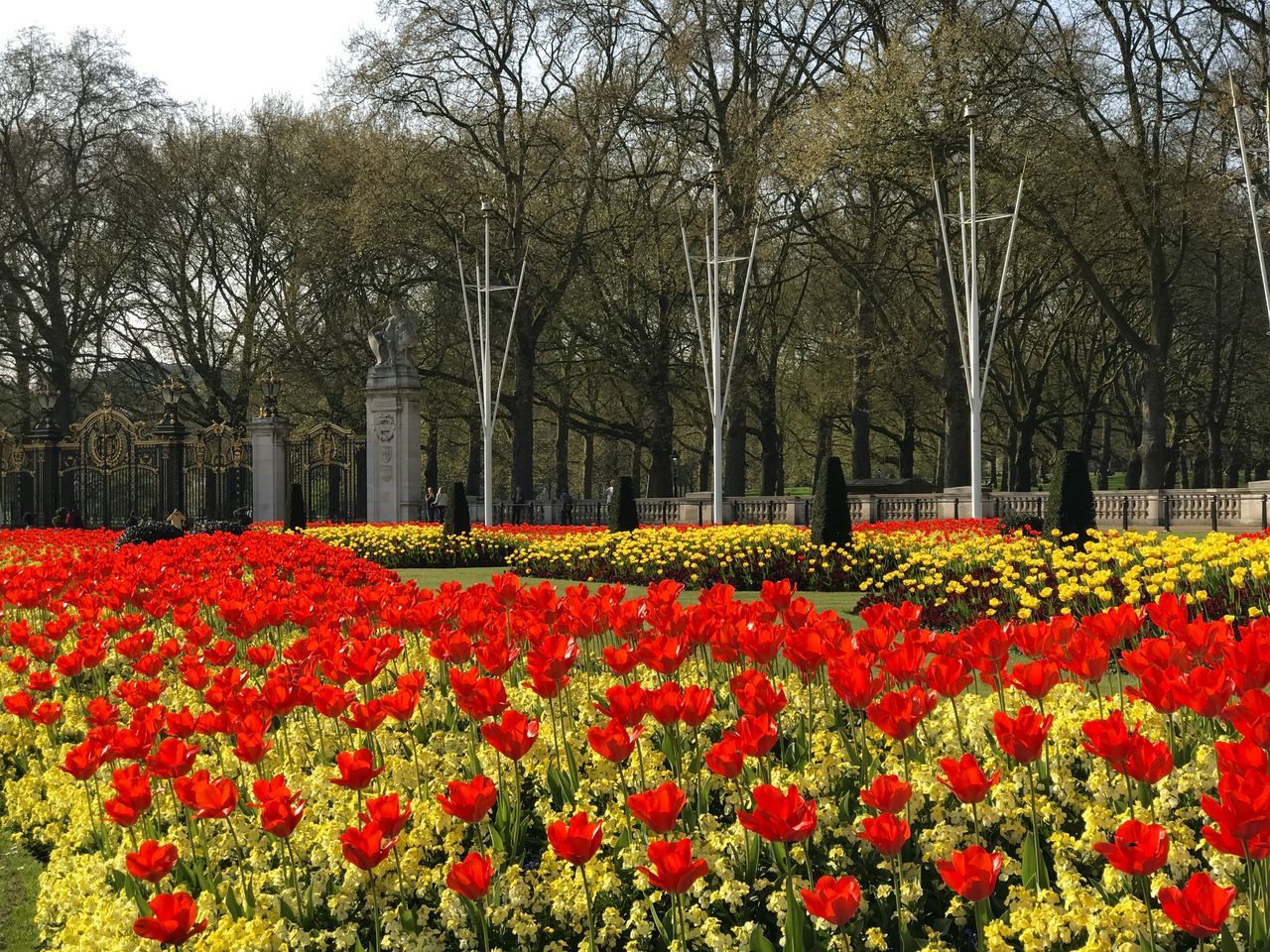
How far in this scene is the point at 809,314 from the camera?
40.8 m

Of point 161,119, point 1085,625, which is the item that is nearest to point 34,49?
point 161,119

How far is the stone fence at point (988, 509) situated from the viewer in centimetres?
2622

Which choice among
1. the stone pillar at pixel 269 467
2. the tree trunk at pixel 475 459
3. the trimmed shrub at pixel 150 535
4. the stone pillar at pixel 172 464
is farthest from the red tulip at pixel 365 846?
the tree trunk at pixel 475 459

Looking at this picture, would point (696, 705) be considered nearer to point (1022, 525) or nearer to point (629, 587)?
point (629, 587)

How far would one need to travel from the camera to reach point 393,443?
100 ft

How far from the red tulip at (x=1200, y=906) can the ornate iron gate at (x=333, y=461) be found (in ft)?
97.8

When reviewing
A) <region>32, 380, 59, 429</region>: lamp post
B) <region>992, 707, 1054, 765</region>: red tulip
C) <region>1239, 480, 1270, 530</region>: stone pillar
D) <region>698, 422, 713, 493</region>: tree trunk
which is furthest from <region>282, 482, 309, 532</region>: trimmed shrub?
<region>992, 707, 1054, 765</region>: red tulip

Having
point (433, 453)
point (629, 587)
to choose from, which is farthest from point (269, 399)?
point (629, 587)

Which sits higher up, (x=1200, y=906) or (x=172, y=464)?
(x=172, y=464)

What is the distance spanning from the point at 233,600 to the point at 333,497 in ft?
85.2

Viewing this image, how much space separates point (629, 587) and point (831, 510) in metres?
2.89

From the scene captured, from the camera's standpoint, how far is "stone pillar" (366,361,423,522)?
99.3 feet

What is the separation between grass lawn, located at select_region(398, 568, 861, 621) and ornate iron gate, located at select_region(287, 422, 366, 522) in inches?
373

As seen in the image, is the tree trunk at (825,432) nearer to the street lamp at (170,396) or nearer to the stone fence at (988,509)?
the stone fence at (988,509)
